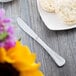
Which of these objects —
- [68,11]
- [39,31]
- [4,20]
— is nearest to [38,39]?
[39,31]

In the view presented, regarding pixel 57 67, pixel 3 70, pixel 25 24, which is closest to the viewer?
pixel 3 70

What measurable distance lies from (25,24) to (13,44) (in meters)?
0.52

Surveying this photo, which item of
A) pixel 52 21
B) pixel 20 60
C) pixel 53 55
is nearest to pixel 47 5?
pixel 52 21

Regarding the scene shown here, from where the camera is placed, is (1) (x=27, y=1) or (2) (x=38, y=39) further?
(1) (x=27, y=1)

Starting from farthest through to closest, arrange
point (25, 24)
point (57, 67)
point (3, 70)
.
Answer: point (25, 24)
point (57, 67)
point (3, 70)

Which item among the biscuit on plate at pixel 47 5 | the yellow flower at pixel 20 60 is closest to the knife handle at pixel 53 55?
the biscuit on plate at pixel 47 5

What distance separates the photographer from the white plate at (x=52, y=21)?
2.67 feet

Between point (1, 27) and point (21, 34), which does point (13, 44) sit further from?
point (21, 34)

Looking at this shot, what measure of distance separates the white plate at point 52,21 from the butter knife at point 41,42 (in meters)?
0.07

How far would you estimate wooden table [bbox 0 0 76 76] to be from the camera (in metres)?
0.74

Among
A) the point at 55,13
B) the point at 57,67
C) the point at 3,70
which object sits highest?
the point at 3,70

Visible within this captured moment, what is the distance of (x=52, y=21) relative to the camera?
0.85m

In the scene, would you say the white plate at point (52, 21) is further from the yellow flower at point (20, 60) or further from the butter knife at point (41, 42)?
the yellow flower at point (20, 60)

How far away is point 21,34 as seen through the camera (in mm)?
830
